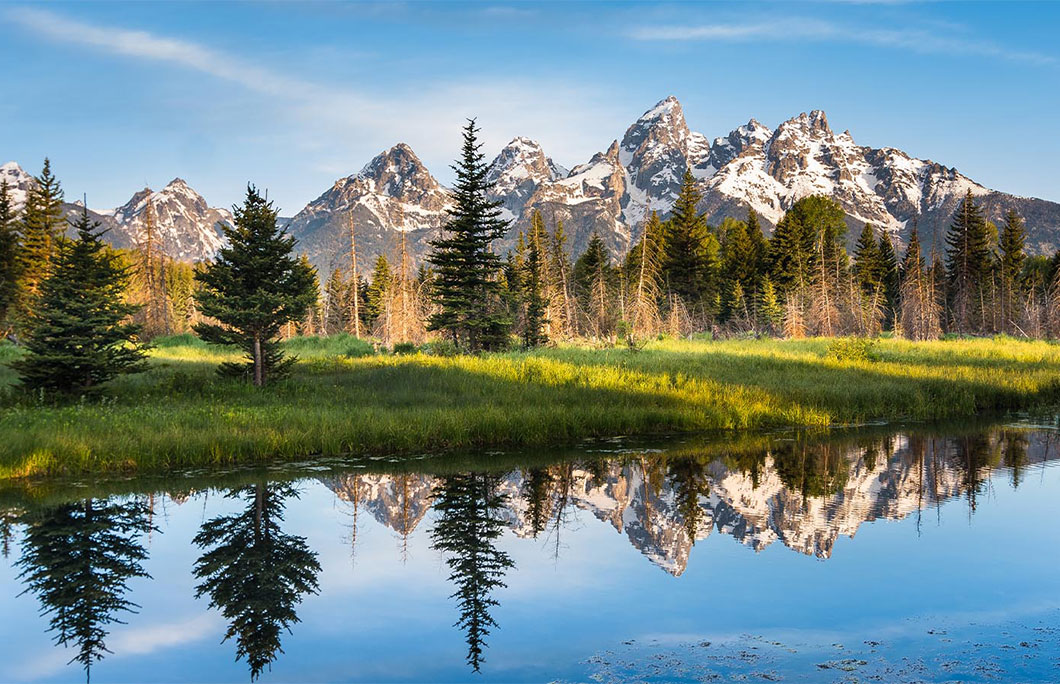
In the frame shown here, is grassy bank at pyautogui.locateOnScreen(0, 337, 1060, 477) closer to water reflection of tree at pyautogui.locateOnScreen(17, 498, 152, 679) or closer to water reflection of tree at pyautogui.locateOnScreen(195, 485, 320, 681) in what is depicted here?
water reflection of tree at pyautogui.locateOnScreen(17, 498, 152, 679)

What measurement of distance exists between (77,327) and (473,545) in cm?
1561

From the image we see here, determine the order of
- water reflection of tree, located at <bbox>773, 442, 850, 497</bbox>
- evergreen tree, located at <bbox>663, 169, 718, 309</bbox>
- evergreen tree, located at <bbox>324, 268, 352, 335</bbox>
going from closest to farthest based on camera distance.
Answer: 1. water reflection of tree, located at <bbox>773, 442, 850, 497</bbox>
2. evergreen tree, located at <bbox>663, 169, 718, 309</bbox>
3. evergreen tree, located at <bbox>324, 268, 352, 335</bbox>

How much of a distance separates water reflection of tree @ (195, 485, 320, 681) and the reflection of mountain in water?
1.74m

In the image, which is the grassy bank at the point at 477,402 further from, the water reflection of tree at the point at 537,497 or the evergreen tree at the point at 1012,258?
the evergreen tree at the point at 1012,258

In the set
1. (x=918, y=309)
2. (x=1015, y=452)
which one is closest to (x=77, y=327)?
(x=1015, y=452)

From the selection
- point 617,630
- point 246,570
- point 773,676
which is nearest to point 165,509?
point 246,570

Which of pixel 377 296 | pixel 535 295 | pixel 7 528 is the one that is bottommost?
pixel 7 528

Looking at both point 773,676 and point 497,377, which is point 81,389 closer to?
point 497,377

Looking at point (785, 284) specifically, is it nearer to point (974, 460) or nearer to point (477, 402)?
point (974, 460)

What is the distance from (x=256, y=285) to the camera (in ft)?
76.9

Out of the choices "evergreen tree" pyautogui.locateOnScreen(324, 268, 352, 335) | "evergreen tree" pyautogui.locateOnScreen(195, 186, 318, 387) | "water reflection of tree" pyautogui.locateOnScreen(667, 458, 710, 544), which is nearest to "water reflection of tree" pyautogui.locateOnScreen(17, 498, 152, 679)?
"water reflection of tree" pyautogui.locateOnScreen(667, 458, 710, 544)

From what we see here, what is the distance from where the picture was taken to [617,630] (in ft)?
24.7

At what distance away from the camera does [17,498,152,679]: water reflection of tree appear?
7.65 m

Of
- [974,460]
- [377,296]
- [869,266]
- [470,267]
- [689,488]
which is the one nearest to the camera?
[689,488]
